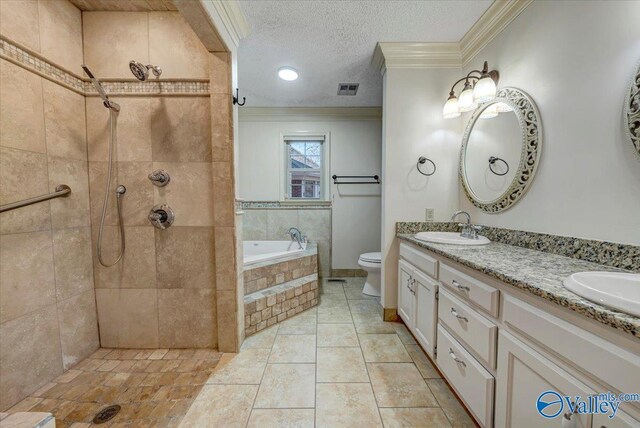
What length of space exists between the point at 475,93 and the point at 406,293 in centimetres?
157

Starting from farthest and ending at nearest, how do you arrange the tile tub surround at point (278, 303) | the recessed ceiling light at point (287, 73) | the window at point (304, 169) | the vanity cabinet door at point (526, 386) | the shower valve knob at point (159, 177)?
the window at point (304, 169) < the recessed ceiling light at point (287, 73) < the tile tub surround at point (278, 303) < the shower valve knob at point (159, 177) < the vanity cabinet door at point (526, 386)

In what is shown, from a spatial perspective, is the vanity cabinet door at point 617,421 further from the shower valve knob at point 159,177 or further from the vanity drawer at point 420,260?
the shower valve knob at point 159,177

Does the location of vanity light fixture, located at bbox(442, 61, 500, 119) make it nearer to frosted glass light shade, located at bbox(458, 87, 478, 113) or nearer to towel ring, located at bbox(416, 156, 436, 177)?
frosted glass light shade, located at bbox(458, 87, 478, 113)

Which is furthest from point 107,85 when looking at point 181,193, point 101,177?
point 181,193

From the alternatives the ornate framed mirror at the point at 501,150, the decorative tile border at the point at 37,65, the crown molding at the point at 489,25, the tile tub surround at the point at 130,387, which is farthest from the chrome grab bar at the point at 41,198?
the crown molding at the point at 489,25

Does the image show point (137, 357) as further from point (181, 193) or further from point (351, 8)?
point (351, 8)

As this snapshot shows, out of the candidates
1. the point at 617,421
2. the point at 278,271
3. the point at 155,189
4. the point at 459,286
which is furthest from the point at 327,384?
the point at 155,189

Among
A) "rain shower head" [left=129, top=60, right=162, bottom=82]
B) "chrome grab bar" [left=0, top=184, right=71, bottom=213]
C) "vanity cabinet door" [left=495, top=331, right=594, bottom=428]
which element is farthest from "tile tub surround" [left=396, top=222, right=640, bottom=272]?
"chrome grab bar" [left=0, top=184, right=71, bottom=213]

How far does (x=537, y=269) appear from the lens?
95 cm

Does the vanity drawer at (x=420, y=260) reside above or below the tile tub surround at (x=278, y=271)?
above

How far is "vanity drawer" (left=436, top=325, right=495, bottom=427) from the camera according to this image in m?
0.97

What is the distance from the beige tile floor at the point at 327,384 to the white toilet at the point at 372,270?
671 mm

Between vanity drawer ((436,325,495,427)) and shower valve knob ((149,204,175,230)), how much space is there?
1922 mm

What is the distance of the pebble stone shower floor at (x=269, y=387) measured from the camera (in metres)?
1.18
